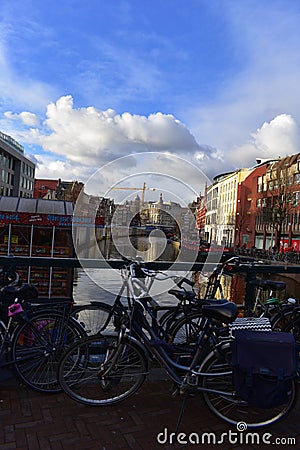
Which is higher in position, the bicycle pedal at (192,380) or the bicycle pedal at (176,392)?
the bicycle pedal at (192,380)

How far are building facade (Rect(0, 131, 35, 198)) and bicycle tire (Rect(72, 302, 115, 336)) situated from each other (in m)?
66.6

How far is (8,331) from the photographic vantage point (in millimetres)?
3543

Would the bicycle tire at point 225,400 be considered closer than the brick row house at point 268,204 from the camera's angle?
Yes

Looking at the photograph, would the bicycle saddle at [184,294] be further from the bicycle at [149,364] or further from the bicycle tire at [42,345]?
the bicycle tire at [42,345]

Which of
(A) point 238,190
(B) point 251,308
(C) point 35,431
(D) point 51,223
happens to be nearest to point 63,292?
(D) point 51,223

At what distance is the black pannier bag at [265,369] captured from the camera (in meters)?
2.79

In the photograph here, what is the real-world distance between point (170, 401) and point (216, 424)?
0.49m

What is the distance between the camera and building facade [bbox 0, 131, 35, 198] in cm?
6812

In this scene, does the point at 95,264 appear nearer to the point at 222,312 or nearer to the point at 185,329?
the point at 185,329

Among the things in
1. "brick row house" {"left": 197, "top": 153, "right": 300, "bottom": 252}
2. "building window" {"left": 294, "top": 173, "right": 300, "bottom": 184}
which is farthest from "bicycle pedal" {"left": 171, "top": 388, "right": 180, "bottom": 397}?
"building window" {"left": 294, "top": 173, "right": 300, "bottom": 184}

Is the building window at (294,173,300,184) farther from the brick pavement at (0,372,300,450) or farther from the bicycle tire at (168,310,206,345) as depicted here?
the brick pavement at (0,372,300,450)

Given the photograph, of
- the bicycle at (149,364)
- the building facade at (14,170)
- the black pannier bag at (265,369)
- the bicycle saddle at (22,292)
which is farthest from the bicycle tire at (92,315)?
the building facade at (14,170)

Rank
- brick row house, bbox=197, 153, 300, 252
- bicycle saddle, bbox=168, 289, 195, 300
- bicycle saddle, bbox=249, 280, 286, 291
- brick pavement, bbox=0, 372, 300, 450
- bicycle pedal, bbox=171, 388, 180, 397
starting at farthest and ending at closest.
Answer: brick row house, bbox=197, 153, 300, 252 < bicycle saddle, bbox=249, 280, 286, 291 < bicycle saddle, bbox=168, 289, 195, 300 < bicycle pedal, bbox=171, 388, 180, 397 < brick pavement, bbox=0, 372, 300, 450

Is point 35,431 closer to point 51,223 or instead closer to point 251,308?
point 251,308
